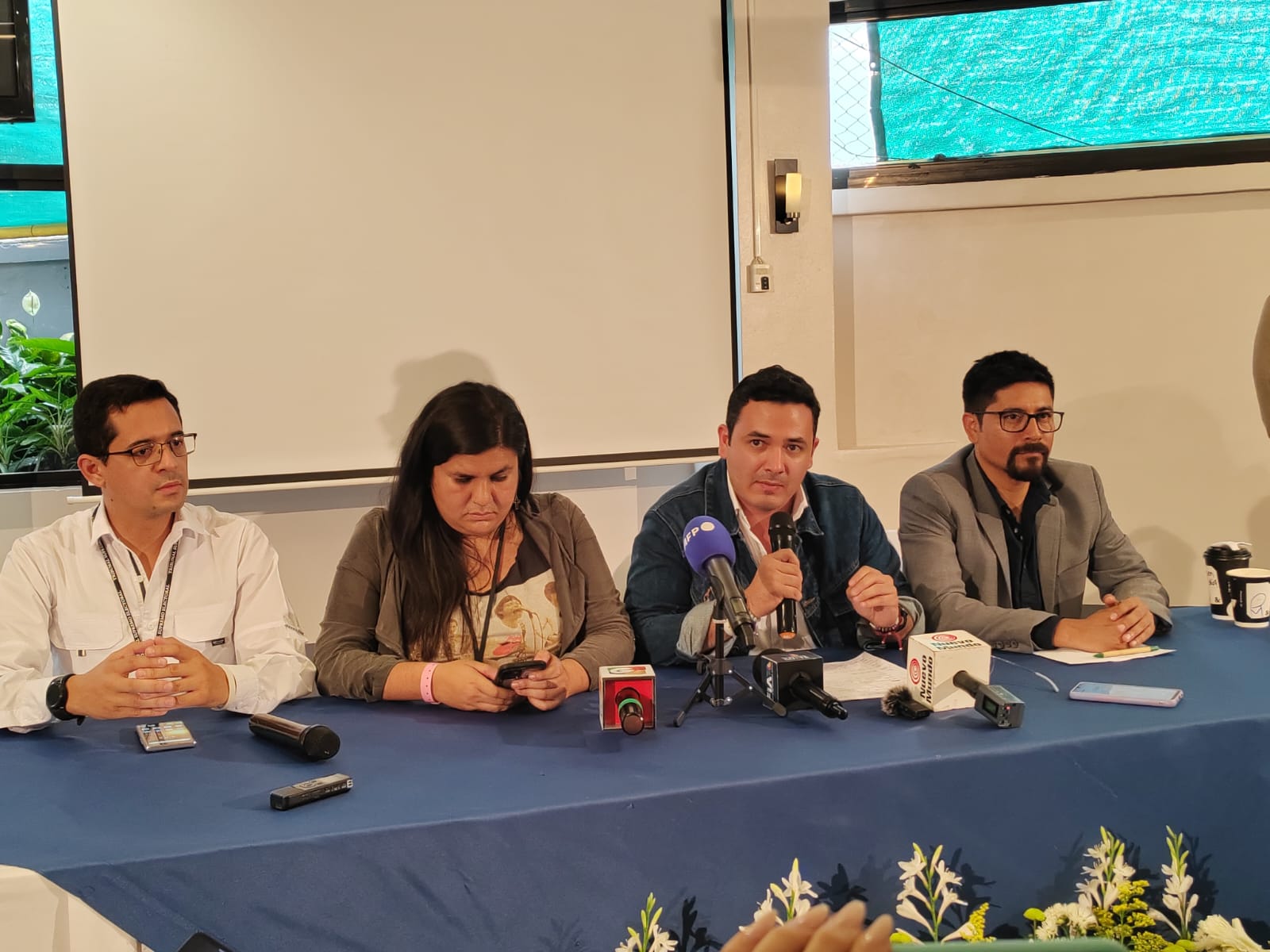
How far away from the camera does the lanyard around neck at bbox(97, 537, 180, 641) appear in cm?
211

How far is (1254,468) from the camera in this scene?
3889mm

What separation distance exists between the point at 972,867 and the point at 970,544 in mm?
1125

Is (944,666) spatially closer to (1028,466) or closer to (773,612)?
(773,612)

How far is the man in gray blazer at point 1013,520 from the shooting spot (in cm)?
249

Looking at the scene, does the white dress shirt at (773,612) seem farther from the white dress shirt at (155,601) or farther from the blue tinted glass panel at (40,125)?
the blue tinted glass panel at (40,125)

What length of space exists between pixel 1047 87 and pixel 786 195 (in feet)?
4.10

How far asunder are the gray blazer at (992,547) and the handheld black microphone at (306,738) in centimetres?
143

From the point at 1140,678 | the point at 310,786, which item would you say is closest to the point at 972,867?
the point at 1140,678

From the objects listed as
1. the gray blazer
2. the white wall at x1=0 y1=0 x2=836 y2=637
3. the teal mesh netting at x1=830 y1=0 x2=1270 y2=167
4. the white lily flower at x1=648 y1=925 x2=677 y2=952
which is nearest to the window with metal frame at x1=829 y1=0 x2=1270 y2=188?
the teal mesh netting at x1=830 y1=0 x2=1270 y2=167

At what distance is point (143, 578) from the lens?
2129 millimetres

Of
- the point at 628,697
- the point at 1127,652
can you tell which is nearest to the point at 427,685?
the point at 628,697

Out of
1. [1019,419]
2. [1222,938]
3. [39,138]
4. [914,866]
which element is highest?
[39,138]

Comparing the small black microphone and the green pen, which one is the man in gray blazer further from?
the small black microphone

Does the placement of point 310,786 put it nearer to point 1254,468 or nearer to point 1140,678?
point 1140,678
